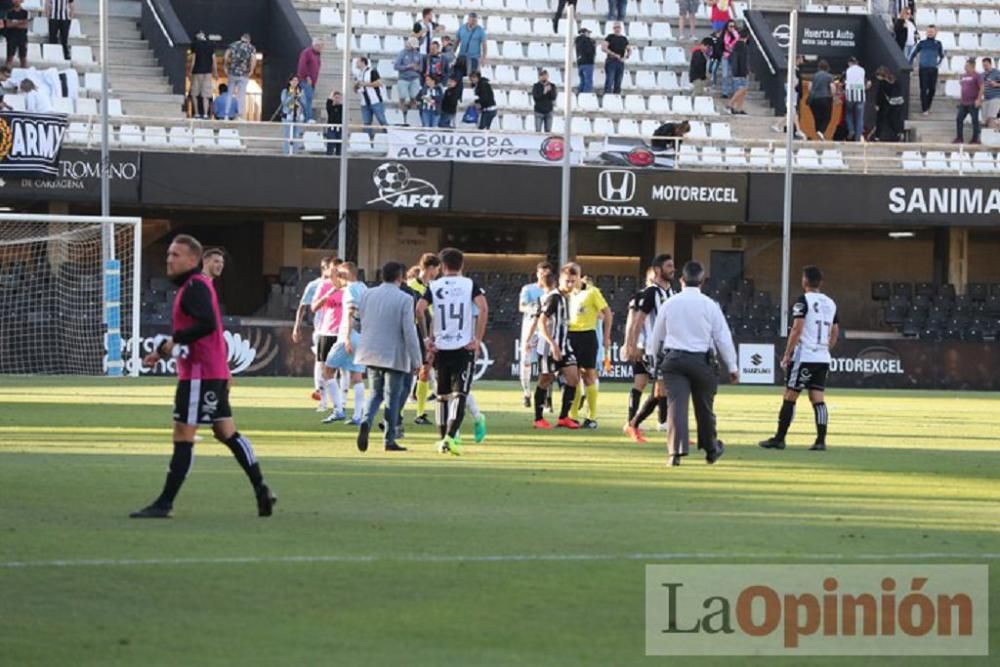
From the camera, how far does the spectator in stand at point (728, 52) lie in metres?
47.3

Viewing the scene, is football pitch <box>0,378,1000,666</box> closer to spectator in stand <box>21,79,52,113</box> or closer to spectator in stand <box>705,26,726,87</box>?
spectator in stand <box>21,79,52,113</box>

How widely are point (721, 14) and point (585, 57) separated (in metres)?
4.19

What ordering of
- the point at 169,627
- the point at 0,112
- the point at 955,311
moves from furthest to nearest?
1. the point at 955,311
2. the point at 0,112
3. the point at 169,627

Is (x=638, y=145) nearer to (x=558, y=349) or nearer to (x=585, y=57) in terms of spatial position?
(x=585, y=57)

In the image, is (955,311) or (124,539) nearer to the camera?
(124,539)

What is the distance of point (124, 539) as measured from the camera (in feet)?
39.2

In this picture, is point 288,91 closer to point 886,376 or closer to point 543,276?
point 886,376

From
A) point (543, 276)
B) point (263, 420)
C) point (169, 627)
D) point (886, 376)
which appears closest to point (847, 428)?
point (543, 276)

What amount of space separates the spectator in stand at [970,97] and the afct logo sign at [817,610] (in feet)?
121

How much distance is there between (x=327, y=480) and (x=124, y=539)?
440 cm

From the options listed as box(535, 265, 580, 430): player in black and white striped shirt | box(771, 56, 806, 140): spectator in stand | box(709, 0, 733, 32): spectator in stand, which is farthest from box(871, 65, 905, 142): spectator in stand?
box(535, 265, 580, 430): player in black and white striped shirt

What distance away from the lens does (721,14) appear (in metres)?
48.3

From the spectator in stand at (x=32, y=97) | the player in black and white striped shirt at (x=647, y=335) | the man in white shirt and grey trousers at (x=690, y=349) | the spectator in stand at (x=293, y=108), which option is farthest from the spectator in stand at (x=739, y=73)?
the man in white shirt and grey trousers at (x=690, y=349)

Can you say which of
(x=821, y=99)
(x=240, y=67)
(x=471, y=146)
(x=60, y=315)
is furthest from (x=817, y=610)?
(x=821, y=99)
